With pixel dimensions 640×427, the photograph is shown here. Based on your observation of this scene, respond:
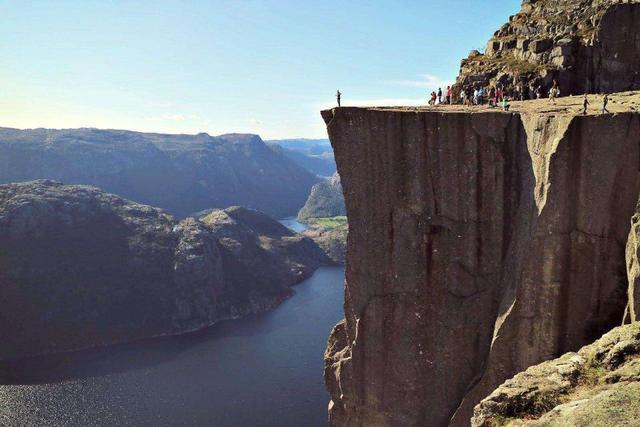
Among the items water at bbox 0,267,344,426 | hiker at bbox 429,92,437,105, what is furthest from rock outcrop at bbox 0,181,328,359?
hiker at bbox 429,92,437,105

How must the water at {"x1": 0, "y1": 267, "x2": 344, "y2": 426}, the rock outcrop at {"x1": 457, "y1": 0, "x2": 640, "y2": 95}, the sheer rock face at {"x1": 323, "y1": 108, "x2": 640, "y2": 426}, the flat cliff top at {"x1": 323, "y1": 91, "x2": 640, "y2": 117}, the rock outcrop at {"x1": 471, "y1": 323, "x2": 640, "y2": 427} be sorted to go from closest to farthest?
1. the rock outcrop at {"x1": 471, "y1": 323, "x2": 640, "y2": 427}
2. the sheer rock face at {"x1": 323, "y1": 108, "x2": 640, "y2": 426}
3. the flat cliff top at {"x1": 323, "y1": 91, "x2": 640, "y2": 117}
4. the rock outcrop at {"x1": 457, "y1": 0, "x2": 640, "y2": 95}
5. the water at {"x1": 0, "y1": 267, "x2": 344, "y2": 426}

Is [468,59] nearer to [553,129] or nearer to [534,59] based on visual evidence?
[534,59]

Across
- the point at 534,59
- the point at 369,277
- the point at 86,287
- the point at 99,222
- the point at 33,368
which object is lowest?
the point at 33,368

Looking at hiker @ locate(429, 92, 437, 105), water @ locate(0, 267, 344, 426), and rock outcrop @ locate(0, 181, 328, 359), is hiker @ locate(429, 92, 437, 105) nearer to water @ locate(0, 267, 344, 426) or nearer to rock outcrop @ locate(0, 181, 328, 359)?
water @ locate(0, 267, 344, 426)

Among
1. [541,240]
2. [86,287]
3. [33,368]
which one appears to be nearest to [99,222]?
[86,287]

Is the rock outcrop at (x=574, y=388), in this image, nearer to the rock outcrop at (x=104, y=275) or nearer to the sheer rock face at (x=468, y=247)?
the sheer rock face at (x=468, y=247)
